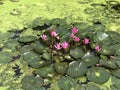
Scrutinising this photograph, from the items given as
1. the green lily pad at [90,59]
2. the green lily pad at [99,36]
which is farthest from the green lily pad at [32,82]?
the green lily pad at [99,36]

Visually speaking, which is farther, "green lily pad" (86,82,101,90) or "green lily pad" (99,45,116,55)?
"green lily pad" (99,45,116,55)

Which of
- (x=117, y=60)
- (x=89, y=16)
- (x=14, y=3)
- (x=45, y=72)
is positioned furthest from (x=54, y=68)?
(x=14, y=3)

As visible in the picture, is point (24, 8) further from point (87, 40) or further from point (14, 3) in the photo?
point (87, 40)

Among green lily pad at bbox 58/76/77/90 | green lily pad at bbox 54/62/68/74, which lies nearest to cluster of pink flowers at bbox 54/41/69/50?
green lily pad at bbox 54/62/68/74

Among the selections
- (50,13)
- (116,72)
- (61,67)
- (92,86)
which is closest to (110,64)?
(116,72)

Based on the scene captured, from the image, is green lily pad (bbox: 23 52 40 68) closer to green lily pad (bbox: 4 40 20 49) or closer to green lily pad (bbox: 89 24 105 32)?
green lily pad (bbox: 4 40 20 49)

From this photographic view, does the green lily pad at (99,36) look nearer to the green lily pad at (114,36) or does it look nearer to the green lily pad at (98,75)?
the green lily pad at (114,36)
